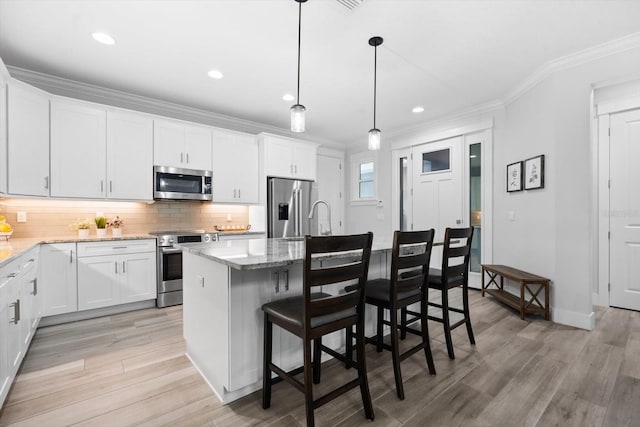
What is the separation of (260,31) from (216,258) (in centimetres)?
205

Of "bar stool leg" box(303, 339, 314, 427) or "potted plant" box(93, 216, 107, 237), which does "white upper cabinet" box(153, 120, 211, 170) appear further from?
"bar stool leg" box(303, 339, 314, 427)

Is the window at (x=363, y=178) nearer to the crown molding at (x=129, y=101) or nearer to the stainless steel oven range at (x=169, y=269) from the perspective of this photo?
the crown molding at (x=129, y=101)

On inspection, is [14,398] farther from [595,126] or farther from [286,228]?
[595,126]

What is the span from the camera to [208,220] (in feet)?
14.9

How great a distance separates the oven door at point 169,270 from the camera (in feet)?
11.8

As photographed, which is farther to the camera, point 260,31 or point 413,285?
point 260,31

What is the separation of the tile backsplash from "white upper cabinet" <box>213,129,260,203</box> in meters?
0.38

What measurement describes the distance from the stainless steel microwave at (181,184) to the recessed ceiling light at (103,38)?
1.49 m

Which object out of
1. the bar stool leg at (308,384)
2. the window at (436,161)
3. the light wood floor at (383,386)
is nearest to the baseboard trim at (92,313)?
the light wood floor at (383,386)

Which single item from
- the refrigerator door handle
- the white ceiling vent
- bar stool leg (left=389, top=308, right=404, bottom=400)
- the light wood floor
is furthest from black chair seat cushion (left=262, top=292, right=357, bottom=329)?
the refrigerator door handle

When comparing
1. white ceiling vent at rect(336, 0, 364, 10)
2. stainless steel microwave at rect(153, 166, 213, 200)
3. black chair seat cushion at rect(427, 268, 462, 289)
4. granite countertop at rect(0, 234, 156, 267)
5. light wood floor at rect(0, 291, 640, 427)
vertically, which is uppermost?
white ceiling vent at rect(336, 0, 364, 10)

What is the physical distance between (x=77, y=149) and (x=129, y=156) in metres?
0.49

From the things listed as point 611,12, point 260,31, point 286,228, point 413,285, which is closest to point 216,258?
point 413,285

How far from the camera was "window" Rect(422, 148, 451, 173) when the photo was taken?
474 centimetres
